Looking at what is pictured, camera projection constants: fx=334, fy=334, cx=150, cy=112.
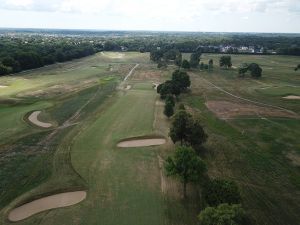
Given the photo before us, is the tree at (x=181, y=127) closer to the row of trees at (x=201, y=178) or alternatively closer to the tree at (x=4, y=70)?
the row of trees at (x=201, y=178)

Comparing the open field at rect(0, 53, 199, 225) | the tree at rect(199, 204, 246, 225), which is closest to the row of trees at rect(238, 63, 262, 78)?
the open field at rect(0, 53, 199, 225)

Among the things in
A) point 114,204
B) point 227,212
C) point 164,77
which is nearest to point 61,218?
point 114,204

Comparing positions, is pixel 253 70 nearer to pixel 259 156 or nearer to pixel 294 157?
pixel 294 157

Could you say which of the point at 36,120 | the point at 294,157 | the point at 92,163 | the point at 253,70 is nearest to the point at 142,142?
the point at 92,163

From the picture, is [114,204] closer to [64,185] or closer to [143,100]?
[64,185]

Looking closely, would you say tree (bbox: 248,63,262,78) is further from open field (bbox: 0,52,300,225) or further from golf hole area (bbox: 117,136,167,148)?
golf hole area (bbox: 117,136,167,148)
